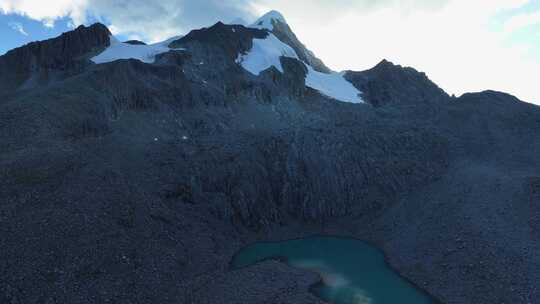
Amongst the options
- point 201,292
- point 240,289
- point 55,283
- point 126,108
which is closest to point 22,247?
point 55,283

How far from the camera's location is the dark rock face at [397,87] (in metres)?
90.1

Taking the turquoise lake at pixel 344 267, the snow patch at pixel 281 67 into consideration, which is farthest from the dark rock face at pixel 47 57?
the turquoise lake at pixel 344 267

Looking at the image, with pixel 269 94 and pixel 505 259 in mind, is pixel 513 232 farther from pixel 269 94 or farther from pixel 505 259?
pixel 269 94

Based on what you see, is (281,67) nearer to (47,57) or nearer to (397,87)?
(397,87)

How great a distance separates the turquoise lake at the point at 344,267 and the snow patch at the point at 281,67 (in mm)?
43407

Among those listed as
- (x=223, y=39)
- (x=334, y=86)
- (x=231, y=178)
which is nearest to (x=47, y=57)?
(x=223, y=39)

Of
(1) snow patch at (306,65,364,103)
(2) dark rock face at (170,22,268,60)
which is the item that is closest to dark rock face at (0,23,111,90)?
(2) dark rock face at (170,22,268,60)

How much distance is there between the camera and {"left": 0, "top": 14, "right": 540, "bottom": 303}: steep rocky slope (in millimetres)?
37000

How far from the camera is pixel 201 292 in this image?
38.2 metres

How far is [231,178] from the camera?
59.8 metres

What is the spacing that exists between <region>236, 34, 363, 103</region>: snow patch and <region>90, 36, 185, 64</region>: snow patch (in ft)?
62.3

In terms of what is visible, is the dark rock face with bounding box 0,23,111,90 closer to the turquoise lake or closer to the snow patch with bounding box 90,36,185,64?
the snow patch with bounding box 90,36,185,64

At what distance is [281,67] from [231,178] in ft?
139

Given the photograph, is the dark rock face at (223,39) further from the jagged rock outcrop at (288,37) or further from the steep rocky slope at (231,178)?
the jagged rock outcrop at (288,37)
